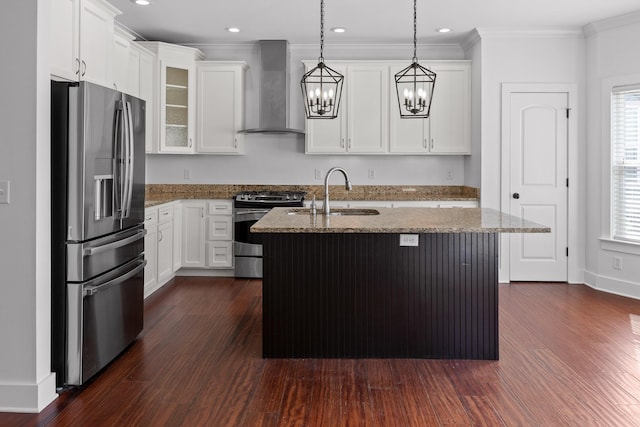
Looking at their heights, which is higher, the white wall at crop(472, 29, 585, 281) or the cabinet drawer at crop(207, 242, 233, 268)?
the white wall at crop(472, 29, 585, 281)

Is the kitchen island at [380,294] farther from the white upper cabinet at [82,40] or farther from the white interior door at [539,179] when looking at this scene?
the white interior door at [539,179]

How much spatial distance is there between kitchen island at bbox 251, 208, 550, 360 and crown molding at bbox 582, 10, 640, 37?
120 inches

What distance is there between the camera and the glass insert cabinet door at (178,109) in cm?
580

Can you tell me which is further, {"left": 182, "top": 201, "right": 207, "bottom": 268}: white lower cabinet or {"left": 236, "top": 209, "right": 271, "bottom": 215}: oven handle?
{"left": 182, "top": 201, "right": 207, "bottom": 268}: white lower cabinet

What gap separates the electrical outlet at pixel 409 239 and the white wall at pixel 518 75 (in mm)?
2630

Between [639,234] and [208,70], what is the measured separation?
188 inches

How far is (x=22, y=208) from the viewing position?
2.57 metres

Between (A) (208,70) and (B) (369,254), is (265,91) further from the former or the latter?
(B) (369,254)

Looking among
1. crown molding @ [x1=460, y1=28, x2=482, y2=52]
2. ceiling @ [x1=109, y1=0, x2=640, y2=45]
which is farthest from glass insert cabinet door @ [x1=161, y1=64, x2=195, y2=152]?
crown molding @ [x1=460, y1=28, x2=482, y2=52]

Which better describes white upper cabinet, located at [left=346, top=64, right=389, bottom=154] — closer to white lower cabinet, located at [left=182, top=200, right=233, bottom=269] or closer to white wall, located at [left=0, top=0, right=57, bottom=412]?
white lower cabinet, located at [left=182, top=200, right=233, bottom=269]

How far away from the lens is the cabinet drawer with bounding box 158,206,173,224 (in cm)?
503

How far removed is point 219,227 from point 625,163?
4.21 metres

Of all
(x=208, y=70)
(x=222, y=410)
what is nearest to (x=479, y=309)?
(x=222, y=410)

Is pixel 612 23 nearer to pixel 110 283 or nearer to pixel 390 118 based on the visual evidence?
pixel 390 118
